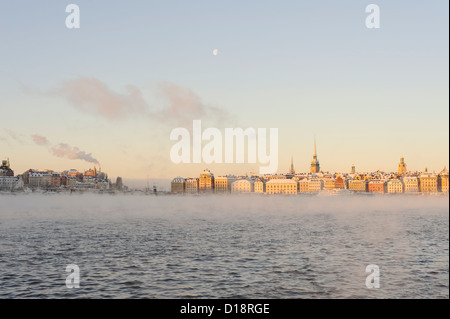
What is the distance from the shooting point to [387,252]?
3434 centimetres

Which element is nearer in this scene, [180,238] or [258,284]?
[258,284]

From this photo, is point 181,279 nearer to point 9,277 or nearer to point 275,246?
point 9,277

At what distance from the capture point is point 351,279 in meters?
23.8
